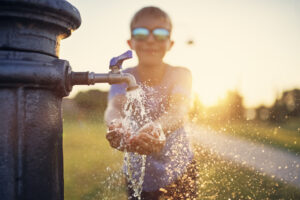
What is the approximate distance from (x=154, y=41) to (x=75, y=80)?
1912mm

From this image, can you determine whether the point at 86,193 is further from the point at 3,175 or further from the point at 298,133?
the point at 298,133

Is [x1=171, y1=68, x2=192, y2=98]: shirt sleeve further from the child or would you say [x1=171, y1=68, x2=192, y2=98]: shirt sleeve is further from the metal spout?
the metal spout

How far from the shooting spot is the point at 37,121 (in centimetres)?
126

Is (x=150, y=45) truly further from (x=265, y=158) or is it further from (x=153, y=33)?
(x=265, y=158)

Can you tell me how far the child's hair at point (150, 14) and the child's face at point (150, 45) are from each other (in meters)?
0.05

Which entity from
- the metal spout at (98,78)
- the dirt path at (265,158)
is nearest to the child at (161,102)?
the metal spout at (98,78)

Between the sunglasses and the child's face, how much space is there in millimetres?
29

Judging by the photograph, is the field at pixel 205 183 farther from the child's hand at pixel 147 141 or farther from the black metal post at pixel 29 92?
the black metal post at pixel 29 92

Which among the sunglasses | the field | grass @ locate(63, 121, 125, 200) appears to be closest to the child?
the sunglasses

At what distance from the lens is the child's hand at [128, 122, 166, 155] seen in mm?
1826

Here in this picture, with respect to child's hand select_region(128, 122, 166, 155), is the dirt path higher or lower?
lower

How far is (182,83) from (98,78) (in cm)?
175

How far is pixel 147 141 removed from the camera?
71.6 inches

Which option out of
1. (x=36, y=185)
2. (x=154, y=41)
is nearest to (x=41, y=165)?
(x=36, y=185)
